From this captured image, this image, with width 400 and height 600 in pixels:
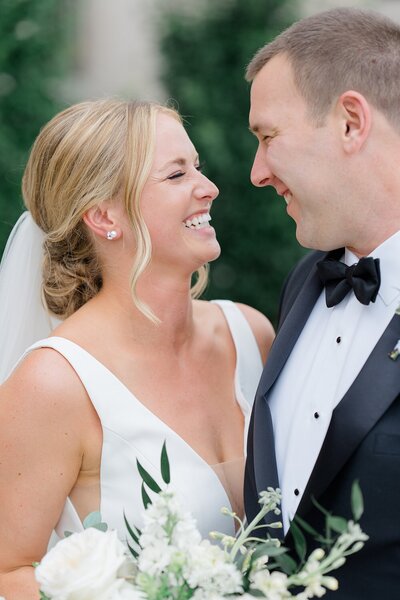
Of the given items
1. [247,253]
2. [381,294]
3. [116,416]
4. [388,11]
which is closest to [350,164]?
[381,294]

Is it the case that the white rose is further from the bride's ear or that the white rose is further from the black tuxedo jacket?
the bride's ear

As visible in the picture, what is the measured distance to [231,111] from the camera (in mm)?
7902

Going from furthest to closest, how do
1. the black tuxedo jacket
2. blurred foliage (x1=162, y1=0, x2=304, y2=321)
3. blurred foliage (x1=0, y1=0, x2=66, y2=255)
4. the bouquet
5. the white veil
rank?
blurred foliage (x1=162, y1=0, x2=304, y2=321) < blurred foliage (x1=0, y1=0, x2=66, y2=255) < the white veil < the black tuxedo jacket < the bouquet

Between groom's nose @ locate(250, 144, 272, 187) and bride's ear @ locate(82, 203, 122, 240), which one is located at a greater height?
groom's nose @ locate(250, 144, 272, 187)

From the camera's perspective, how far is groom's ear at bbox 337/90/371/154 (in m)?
2.91

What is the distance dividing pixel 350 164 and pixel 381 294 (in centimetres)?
44

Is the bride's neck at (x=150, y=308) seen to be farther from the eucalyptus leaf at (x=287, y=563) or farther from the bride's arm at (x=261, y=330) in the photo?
the eucalyptus leaf at (x=287, y=563)

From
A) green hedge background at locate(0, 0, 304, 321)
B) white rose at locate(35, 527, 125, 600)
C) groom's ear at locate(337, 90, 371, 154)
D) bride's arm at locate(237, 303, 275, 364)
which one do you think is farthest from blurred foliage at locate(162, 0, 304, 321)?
white rose at locate(35, 527, 125, 600)

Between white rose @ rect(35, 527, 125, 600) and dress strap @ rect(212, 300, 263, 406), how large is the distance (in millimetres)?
1801

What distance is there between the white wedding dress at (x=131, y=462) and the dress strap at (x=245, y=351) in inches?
18.6

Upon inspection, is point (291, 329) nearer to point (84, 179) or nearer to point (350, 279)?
point (350, 279)

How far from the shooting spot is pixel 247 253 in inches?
320

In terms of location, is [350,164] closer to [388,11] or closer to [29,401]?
[29,401]

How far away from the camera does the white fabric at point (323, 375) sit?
9.30ft
